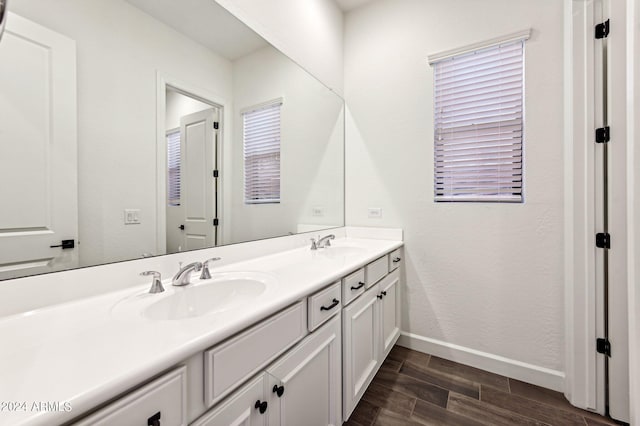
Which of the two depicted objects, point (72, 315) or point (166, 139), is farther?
point (166, 139)

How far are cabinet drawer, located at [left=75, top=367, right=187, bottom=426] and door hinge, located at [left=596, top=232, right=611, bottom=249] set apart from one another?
6.40 feet

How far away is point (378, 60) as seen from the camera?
2.24 meters

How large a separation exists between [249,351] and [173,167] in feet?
2.66

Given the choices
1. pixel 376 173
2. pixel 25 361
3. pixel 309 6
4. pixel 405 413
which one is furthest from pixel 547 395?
pixel 309 6

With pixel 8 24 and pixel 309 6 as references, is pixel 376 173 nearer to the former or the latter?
pixel 309 6

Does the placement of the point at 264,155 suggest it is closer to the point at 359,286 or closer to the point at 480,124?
the point at 359,286

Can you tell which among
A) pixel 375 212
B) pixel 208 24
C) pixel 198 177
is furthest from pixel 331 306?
pixel 208 24

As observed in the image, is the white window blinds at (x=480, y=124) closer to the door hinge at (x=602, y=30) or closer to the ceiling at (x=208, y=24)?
the door hinge at (x=602, y=30)

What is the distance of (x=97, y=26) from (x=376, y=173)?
5.97 feet

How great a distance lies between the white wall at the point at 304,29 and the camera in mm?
1551

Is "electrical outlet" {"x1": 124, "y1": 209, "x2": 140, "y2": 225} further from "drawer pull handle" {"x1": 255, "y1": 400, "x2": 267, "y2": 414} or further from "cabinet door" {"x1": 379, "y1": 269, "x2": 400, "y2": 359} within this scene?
"cabinet door" {"x1": 379, "y1": 269, "x2": 400, "y2": 359}

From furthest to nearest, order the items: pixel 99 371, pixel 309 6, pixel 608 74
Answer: pixel 309 6 < pixel 608 74 < pixel 99 371

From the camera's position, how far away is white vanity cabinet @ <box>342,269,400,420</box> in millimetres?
1290

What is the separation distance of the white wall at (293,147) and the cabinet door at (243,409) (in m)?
0.76
